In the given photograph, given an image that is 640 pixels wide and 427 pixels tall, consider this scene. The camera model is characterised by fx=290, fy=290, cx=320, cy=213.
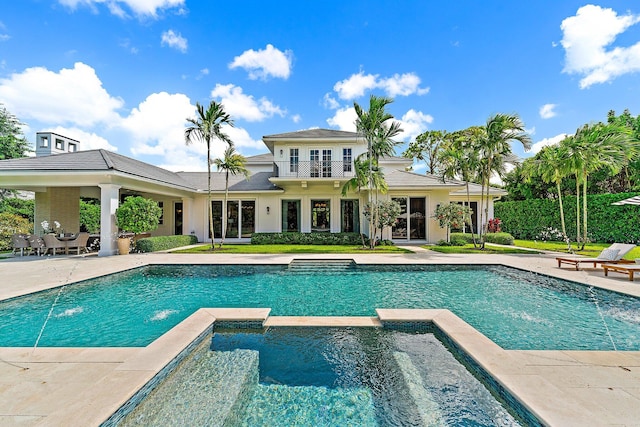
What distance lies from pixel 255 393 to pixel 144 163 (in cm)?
1872

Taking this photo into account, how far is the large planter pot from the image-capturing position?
43.4 ft

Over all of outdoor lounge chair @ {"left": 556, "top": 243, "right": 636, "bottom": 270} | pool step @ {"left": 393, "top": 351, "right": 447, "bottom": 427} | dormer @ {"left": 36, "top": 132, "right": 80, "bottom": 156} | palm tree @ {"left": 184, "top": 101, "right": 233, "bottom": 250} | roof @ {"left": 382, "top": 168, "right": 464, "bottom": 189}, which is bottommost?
pool step @ {"left": 393, "top": 351, "right": 447, "bottom": 427}

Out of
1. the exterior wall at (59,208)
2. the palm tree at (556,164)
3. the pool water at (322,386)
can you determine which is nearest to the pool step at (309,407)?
the pool water at (322,386)

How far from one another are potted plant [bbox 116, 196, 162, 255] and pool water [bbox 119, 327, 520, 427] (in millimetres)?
10692

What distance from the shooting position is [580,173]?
15.0 metres

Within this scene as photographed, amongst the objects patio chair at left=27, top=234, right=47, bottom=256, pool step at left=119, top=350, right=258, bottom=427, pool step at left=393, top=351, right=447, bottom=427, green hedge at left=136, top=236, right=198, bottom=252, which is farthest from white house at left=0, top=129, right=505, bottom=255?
pool step at left=393, top=351, right=447, bottom=427

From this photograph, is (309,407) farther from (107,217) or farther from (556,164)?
(556,164)

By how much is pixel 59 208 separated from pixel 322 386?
766 inches

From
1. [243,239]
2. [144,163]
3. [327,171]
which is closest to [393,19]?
[327,171]

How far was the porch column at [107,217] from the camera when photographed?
12852 millimetres

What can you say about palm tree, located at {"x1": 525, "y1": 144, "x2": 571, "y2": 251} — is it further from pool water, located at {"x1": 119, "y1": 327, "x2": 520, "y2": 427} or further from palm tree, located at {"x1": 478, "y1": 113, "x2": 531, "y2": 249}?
pool water, located at {"x1": 119, "y1": 327, "x2": 520, "y2": 427}

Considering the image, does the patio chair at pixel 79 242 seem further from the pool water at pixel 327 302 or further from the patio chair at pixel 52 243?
the pool water at pixel 327 302

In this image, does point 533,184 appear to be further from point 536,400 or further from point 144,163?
point 144,163

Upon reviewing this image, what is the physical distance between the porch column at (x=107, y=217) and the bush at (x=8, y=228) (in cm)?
687
